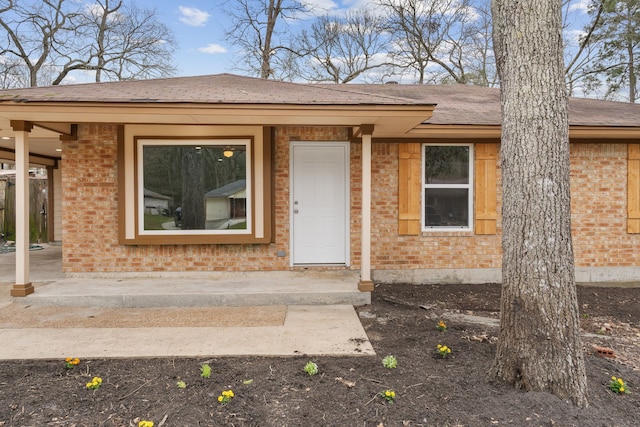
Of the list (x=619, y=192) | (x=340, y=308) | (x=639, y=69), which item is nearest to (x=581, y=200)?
(x=619, y=192)

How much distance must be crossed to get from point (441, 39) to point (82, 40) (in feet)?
50.0

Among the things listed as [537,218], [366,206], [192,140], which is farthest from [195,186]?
[537,218]

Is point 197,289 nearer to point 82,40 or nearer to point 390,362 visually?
point 390,362

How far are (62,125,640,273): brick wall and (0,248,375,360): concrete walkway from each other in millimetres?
668

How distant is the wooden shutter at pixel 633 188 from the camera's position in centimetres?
668

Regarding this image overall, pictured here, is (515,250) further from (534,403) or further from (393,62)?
(393,62)

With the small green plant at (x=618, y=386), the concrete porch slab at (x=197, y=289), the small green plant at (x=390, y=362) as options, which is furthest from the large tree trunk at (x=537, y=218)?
the concrete porch slab at (x=197, y=289)

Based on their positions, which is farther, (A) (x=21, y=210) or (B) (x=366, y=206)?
(B) (x=366, y=206)

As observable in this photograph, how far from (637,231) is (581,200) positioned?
1.12 meters

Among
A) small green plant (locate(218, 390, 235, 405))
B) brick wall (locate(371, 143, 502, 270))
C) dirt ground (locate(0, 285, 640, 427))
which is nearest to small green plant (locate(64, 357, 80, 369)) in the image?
dirt ground (locate(0, 285, 640, 427))

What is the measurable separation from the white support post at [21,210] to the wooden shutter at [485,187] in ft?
21.0

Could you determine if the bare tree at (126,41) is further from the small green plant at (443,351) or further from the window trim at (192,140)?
the small green plant at (443,351)

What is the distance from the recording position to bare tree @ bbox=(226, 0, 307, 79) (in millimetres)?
16516

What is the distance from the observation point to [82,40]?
56.3ft
